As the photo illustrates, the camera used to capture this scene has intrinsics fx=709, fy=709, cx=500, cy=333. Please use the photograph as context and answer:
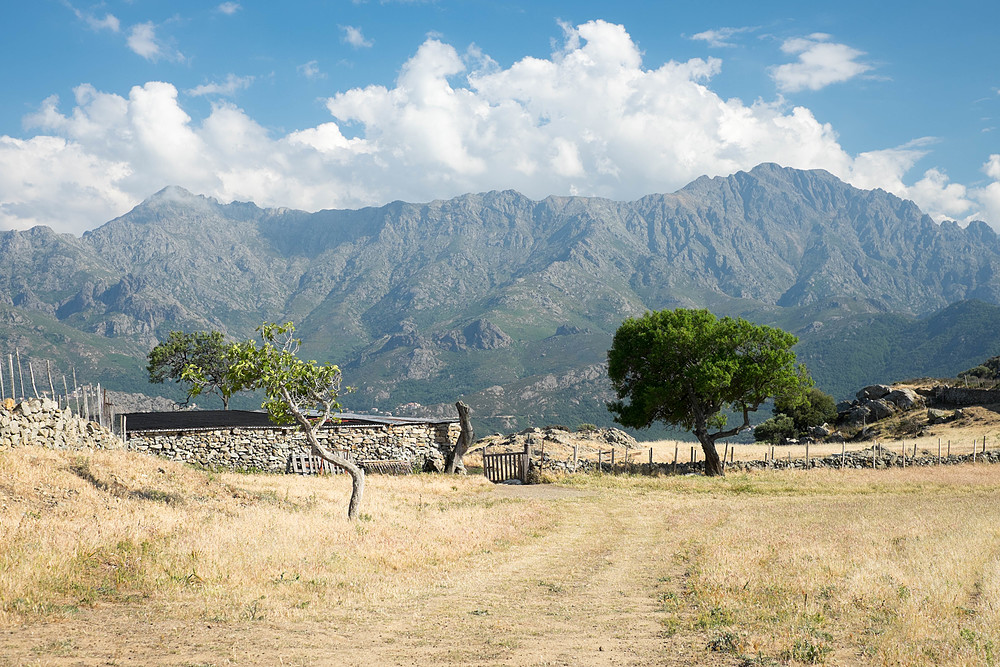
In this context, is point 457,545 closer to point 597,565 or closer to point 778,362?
point 597,565

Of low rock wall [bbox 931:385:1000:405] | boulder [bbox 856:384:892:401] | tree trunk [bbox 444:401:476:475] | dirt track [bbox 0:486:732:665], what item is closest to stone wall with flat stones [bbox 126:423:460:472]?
tree trunk [bbox 444:401:476:475]

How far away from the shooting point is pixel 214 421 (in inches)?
1730

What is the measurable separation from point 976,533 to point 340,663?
19.2 m

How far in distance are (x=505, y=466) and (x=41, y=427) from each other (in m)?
24.7

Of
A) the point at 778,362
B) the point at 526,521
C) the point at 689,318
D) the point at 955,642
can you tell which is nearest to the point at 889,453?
the point at 778,362

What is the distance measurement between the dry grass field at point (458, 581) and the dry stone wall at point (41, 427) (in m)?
2.39

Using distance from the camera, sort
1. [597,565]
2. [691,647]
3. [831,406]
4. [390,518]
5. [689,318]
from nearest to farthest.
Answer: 1. [691,647]
2. [597,565]
3. [390,518]
4. [689,318]
5. [831,406]

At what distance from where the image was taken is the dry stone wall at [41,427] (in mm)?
28312

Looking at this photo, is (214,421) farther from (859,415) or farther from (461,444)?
(859,415)

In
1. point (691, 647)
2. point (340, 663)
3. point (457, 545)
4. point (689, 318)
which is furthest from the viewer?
point (689, 318)

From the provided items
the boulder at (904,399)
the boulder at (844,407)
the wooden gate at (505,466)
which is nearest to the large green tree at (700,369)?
the wooden gate at (505,466)

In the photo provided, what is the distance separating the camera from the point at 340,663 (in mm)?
10078

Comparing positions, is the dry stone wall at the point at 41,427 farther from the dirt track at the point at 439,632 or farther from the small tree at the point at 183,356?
the small tree at the point at 183,356

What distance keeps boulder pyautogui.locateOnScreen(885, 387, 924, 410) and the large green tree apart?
38.2 meters
